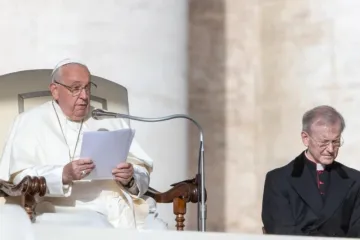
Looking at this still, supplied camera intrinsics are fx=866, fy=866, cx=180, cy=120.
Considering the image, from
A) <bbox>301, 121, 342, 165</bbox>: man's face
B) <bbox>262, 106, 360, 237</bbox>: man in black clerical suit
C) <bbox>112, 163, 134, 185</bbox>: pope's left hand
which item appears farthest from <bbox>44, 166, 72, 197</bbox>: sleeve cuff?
<bbox>301, 121, 342, 165</bbox>: man's face

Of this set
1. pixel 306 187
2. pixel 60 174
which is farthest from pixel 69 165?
pixel 306 187

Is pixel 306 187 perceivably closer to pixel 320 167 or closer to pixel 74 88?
pixel 320 167

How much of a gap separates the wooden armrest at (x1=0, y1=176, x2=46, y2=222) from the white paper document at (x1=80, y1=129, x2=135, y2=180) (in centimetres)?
29

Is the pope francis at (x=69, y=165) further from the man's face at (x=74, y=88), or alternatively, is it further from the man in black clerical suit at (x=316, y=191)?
the man in black clerical suit at (x=316, y=191)

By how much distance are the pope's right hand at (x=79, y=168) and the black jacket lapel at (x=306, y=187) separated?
114 centimetres

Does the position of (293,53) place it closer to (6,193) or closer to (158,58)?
(158,58)

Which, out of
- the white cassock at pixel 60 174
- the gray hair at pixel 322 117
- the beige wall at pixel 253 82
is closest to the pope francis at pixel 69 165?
the white cassock at pixel 60 174

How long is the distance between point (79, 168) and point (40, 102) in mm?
1538

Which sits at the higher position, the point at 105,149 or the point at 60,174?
the point at 105,149

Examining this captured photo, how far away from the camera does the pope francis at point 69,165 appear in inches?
199

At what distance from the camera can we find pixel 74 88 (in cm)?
536

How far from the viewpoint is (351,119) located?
7594 millimetres

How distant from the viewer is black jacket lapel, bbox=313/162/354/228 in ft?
15.9

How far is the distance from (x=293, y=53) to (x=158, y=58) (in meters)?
1.72
